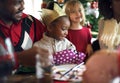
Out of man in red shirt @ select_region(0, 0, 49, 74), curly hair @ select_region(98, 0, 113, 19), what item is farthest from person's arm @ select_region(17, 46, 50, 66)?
curly hair @ select_region(98, 0, 113, 19)

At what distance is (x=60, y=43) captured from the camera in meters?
1.42

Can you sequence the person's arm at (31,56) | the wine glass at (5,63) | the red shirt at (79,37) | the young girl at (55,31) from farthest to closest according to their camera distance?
1. the red shirt at (79,37)
2. the young girl at (55,31)
3. the person's arm at (31,56)
4. the wine glass at (5,63)

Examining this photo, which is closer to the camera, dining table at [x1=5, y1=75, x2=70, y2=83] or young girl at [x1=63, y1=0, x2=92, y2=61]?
dining table at [x1=5, y1=75, x2=70, y2=83]

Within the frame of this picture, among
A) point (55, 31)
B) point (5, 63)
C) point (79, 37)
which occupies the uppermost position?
point (5, 63)

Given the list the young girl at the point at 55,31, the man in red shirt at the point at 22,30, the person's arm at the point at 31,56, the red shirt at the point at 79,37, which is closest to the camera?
the person's arm at the point at 31,56

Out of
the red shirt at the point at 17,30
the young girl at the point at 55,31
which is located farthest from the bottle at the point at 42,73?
the young girl at the point at 55,31

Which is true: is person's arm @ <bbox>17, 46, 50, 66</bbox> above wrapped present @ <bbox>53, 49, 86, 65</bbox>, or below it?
above

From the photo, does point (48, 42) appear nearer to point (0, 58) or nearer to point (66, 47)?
point (66, 47)

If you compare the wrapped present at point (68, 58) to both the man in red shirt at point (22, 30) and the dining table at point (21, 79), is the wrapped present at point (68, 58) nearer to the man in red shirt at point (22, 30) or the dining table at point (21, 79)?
the man in red shirt at point (22, 30)

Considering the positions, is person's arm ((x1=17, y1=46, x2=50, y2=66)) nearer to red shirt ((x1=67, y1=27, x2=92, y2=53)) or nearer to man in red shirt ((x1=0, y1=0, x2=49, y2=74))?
man in red shirt ((x1=0, y1=0, x2=49, y2=74))

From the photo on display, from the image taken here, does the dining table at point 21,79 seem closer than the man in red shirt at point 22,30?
Yes

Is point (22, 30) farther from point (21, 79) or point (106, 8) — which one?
point (21, 79)

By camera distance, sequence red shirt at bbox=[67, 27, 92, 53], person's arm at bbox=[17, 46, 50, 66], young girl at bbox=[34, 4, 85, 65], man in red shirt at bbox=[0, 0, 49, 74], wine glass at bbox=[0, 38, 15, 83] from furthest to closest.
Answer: red shirt at bbox=[67, 27, 92, 53] < young girl at bbox=[34, 4, 85, 65] < man in red shirt at bbox=[0, 0, 49, 74] < person's arm at bbox=[17, 46, 50, 66] < wine glass at bbox=[0, 38, 15, 83]

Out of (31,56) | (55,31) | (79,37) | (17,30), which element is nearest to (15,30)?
(17,30)
